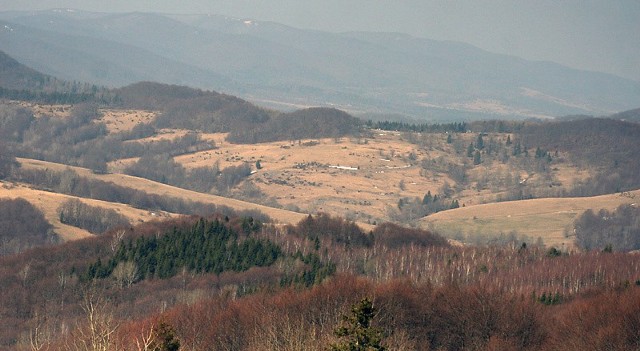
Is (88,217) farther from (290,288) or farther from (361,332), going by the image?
(361,332)

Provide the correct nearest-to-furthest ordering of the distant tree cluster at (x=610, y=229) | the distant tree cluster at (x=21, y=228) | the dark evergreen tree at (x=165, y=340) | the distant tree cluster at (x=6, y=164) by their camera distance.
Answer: the dark evergreen tree at (x=165, y=340) → the distant tree cluster at (x=21, y=228) → the distant tree cluster at (x=610, y=229) → the distant tree cluster at (x=6, y=164)

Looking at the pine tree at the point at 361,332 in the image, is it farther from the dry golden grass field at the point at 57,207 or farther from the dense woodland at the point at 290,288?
the dry golden grass field at the point at 57,207

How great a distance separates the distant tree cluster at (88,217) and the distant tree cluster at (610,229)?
208ft

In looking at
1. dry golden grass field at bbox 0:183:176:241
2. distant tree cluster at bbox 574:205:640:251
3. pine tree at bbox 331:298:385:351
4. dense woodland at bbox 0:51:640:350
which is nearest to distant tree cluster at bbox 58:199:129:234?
dense woodland at bbox 0:51:640:350

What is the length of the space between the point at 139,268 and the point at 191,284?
7.97 m

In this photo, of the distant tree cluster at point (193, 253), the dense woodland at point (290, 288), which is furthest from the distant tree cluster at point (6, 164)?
the distant tree cluster at point (193, 253)

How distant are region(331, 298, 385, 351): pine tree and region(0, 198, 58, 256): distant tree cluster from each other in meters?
96.8

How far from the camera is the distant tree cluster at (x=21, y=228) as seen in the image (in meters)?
136

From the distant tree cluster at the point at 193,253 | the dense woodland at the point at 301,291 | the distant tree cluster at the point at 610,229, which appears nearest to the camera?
the dense woodland at the point at 301,291

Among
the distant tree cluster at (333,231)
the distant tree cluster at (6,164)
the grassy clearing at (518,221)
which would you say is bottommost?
the grassy clearing at (518,221)

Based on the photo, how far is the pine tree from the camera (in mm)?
41000

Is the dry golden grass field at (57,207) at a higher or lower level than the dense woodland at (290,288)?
lower

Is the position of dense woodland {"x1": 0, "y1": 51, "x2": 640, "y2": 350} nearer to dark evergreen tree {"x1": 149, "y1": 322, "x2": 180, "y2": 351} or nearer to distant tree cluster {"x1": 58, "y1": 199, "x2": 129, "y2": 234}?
dark evergreen tree {"x1": 149, "y1": 322, "x2": 180, "y2": 351}

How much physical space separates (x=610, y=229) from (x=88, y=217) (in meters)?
78.2
